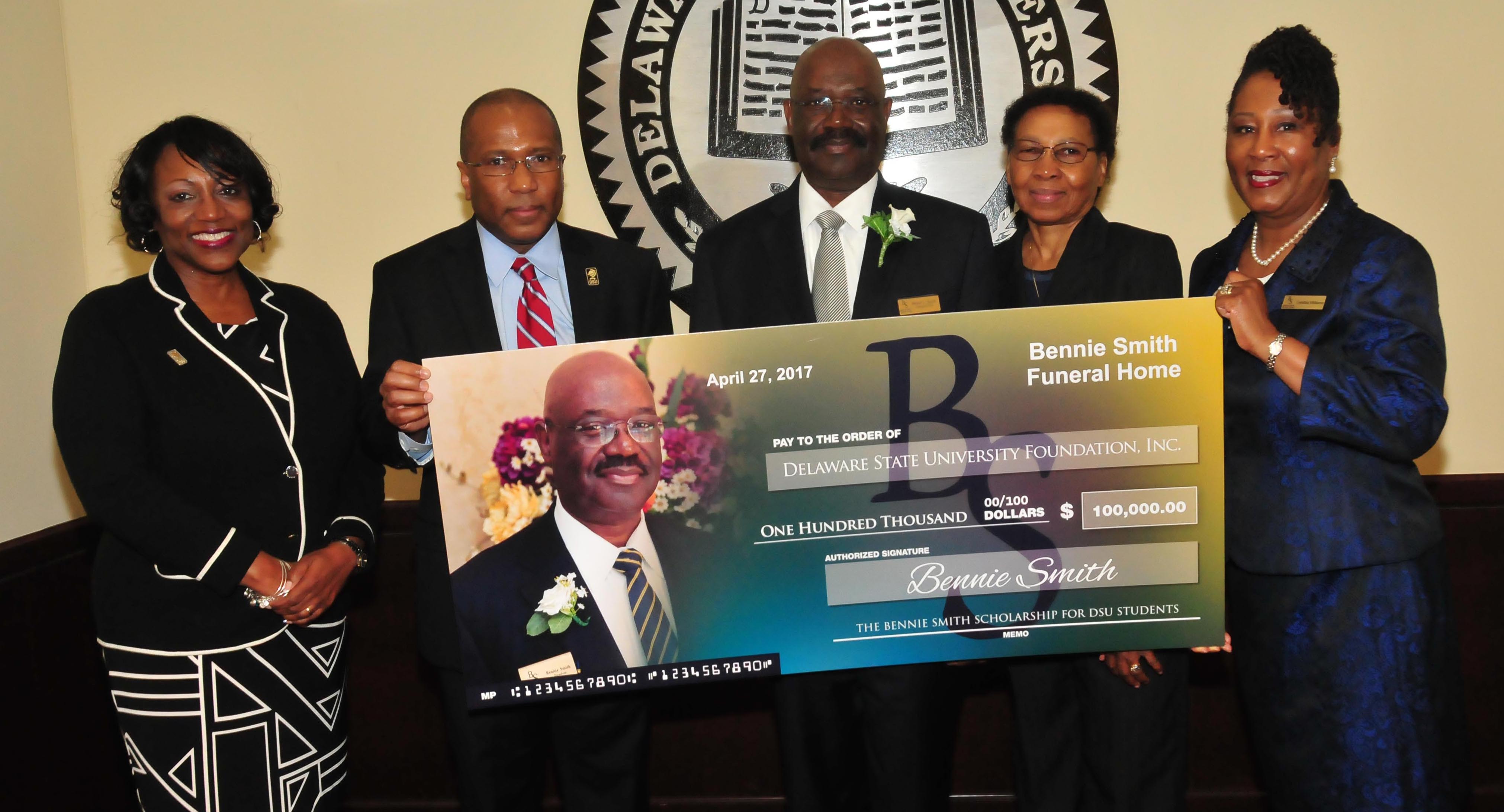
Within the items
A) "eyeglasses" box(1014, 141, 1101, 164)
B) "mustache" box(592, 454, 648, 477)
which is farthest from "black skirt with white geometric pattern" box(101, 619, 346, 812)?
"eyeglasses" box(1014, 141, 1101, 164)

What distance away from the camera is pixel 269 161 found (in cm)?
309

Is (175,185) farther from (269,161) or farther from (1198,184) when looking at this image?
(1198,184)

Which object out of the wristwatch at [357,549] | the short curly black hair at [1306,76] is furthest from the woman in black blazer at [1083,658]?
the wristwatch at [357,549]

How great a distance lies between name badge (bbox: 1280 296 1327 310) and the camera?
1866mm

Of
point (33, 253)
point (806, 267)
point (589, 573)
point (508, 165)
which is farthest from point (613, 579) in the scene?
point (33, 253)

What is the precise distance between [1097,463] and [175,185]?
76.7 inches

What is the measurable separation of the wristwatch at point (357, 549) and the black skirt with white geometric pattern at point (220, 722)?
0.52ft

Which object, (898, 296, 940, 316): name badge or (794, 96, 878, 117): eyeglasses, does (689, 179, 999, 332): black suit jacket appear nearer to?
(898, 296, 940, 316): name badge

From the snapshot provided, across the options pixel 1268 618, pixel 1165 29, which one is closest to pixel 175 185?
pixel 1268 618

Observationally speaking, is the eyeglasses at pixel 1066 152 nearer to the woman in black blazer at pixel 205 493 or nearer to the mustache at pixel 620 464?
the mustache at pixel 620 464

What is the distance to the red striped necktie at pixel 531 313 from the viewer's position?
212cm

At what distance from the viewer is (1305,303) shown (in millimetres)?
1879

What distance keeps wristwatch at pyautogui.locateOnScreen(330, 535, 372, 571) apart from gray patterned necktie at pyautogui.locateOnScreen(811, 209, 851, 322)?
1.12m

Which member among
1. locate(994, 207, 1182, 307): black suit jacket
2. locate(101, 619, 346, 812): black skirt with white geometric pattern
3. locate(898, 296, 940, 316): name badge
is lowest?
locate(101, 619, 346, 812): black skirt with white geometric pattern
